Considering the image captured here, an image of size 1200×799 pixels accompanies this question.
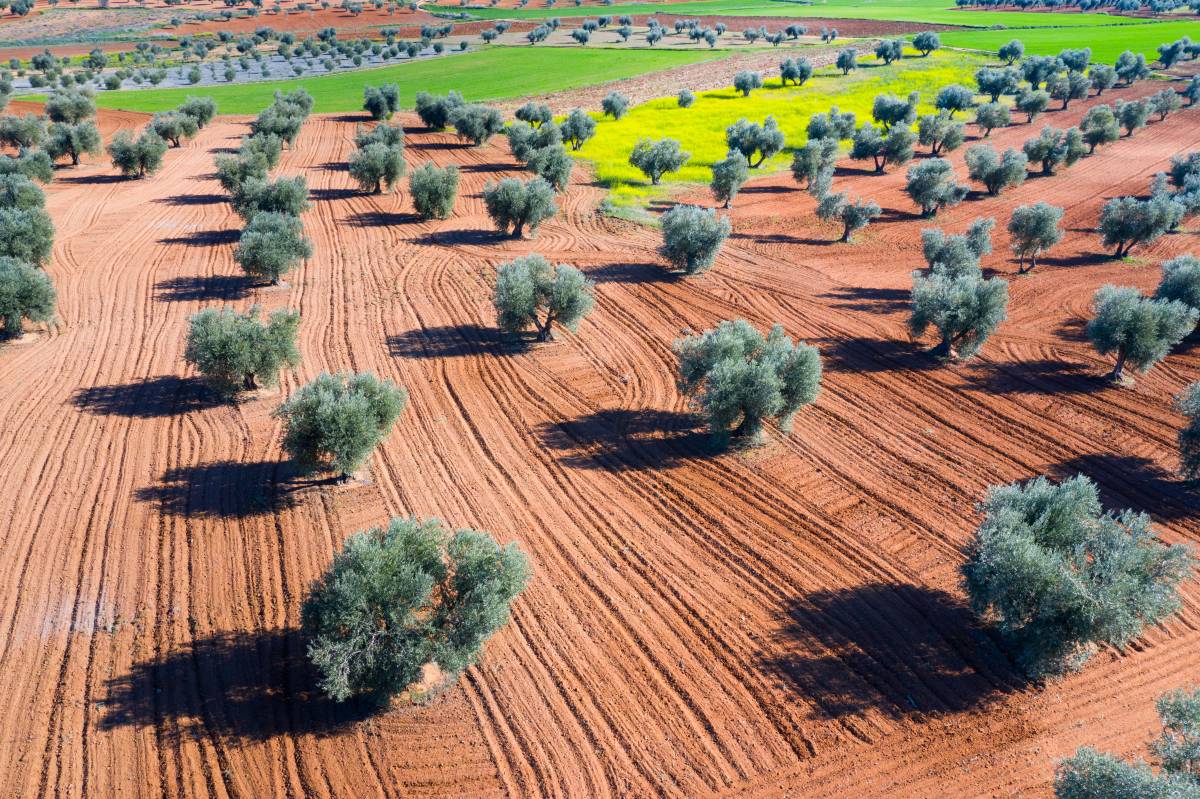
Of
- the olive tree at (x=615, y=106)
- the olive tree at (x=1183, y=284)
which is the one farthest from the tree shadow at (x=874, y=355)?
the olive tree at (x=615, y=106)

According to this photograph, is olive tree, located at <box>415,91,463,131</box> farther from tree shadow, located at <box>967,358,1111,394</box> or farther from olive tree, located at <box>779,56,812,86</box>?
tree shadow, located at <box>967,358,1111,394</box>

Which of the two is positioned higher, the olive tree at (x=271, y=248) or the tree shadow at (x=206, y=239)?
the olive tree at (x=271, y=248)

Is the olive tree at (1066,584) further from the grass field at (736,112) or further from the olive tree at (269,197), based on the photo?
the olive tree at (269,197)

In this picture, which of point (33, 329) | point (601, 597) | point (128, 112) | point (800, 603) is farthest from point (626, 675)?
point (128, 112)

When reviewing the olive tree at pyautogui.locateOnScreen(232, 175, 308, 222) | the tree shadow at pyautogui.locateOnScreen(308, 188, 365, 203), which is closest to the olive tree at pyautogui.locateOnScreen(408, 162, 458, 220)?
the olive tree at pyautogui.locateOnScreen(232, 175, 308, 222)

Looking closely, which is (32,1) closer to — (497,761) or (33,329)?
(33,329)

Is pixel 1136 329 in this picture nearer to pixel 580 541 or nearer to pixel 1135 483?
pixel 1135 483

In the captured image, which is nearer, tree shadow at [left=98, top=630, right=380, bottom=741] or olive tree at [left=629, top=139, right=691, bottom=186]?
tree shadow at [left=98, top=630, right=380, bottom=741]
